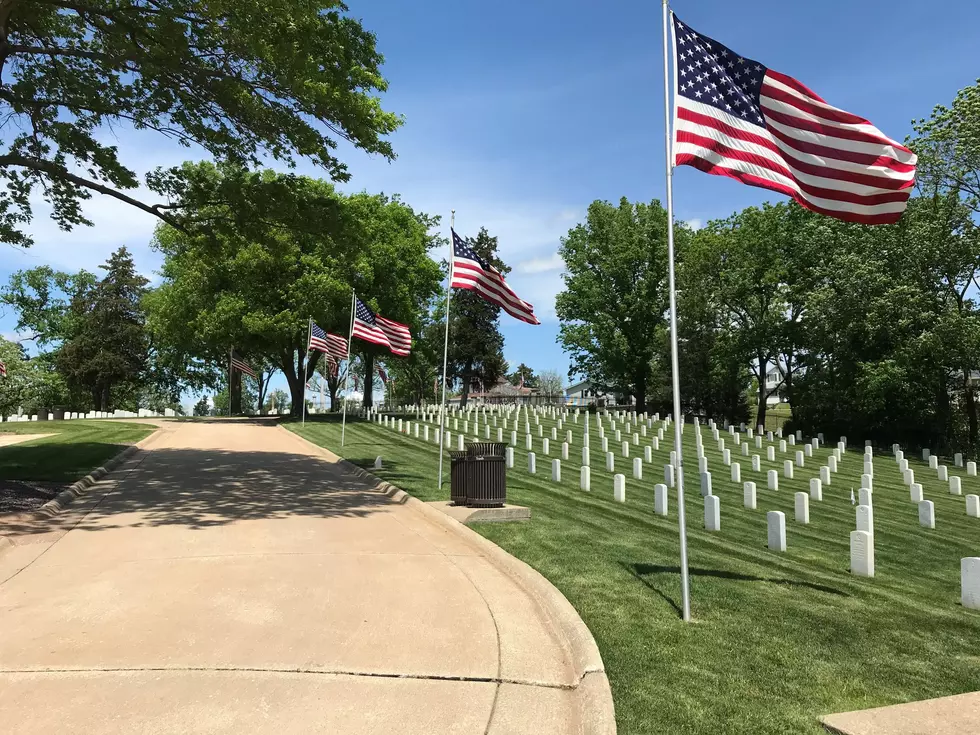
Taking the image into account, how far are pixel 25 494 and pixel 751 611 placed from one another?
435 inches

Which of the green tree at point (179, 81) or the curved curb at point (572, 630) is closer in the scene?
the curved curb at point (572, 630)


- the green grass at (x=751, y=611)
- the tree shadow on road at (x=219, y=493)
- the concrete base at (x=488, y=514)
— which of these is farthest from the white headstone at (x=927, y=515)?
the tree shadow on road at (x=219, y=493)

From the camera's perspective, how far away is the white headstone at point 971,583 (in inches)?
260

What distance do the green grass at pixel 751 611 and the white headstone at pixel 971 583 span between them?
17 cm

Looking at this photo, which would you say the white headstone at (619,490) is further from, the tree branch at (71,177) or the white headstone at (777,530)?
the tree branch at (71,177)

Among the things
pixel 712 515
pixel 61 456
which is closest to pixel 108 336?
pixel 61 456

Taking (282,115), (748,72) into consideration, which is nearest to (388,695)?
(748,72)

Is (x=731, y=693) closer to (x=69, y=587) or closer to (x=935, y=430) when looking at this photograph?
(x=69, y=587)

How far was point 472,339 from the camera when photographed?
214 feet

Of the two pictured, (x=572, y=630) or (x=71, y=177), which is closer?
(x=572, y=630)

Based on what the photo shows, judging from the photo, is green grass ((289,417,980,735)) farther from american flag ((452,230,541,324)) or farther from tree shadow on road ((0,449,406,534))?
american flag ((452,230,541,324))

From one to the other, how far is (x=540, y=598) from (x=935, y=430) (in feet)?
121

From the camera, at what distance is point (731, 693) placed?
4.08 m

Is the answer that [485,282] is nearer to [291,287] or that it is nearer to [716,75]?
[716,75]
